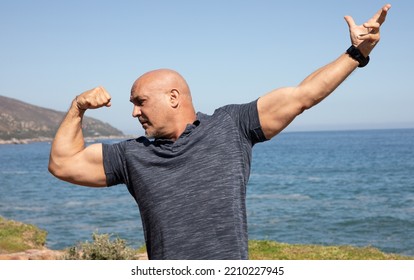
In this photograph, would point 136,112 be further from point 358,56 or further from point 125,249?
point 125,249

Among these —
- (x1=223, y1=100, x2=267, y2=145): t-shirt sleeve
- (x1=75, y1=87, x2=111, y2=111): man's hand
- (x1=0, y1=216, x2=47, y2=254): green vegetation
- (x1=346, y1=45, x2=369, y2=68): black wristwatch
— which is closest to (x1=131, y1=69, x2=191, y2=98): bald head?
(x1=75, y1=87, x2=111, y2=111): man's hand

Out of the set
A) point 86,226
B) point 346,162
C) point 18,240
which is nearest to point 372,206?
point 86,226

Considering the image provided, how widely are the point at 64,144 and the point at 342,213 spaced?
133 feet

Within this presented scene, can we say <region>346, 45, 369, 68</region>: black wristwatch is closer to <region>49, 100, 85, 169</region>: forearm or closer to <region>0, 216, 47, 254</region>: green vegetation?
<region>49, 100, 85, 169</region>: forearm

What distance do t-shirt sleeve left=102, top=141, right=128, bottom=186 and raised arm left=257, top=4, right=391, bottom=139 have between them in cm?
79

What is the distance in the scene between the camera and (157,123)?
9.58ft

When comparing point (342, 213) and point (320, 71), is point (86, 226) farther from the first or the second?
point (320, 71)

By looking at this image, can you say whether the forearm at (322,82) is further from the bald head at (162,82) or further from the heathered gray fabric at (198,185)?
the bald head at (162,82)

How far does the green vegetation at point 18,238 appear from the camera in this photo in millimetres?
18931

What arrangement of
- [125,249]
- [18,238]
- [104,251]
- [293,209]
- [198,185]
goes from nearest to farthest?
[198,185] < [104,251] < [125,249] < [18,238] < [293,209]

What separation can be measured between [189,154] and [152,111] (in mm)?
309

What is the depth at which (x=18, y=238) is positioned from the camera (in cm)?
2144

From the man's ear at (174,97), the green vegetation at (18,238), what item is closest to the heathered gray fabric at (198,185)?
the man's ear at (174,97)

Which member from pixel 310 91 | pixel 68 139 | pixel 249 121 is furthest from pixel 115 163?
pixel 310 91
